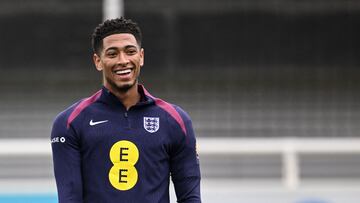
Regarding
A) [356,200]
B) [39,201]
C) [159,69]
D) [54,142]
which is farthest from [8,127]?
[54,142]

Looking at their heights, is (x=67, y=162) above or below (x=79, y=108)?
below

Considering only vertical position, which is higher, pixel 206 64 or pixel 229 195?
pixel 206 64

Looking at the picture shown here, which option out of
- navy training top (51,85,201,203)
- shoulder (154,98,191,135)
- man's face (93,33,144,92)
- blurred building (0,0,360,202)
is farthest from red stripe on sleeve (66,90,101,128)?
blurred building (0,0,360,202)

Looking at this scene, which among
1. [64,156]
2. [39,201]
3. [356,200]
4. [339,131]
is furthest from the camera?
[339,131]

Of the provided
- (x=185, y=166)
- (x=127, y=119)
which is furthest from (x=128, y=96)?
(x=185, y=166)

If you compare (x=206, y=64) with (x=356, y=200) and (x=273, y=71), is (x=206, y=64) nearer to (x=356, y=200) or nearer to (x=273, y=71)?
(x=273, y=71)

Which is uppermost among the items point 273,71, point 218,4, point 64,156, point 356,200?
point 218,4

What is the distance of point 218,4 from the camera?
11.7 meters

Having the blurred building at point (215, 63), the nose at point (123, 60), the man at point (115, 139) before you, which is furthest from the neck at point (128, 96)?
the blurred building at point (215, 63)

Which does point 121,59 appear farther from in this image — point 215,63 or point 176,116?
point 215,63

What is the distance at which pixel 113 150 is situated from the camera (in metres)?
2.52

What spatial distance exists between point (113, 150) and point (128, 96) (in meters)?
0.19

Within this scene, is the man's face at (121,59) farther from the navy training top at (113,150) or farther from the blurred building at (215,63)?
the blurred building at (215,63)

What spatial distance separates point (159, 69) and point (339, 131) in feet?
8.85
